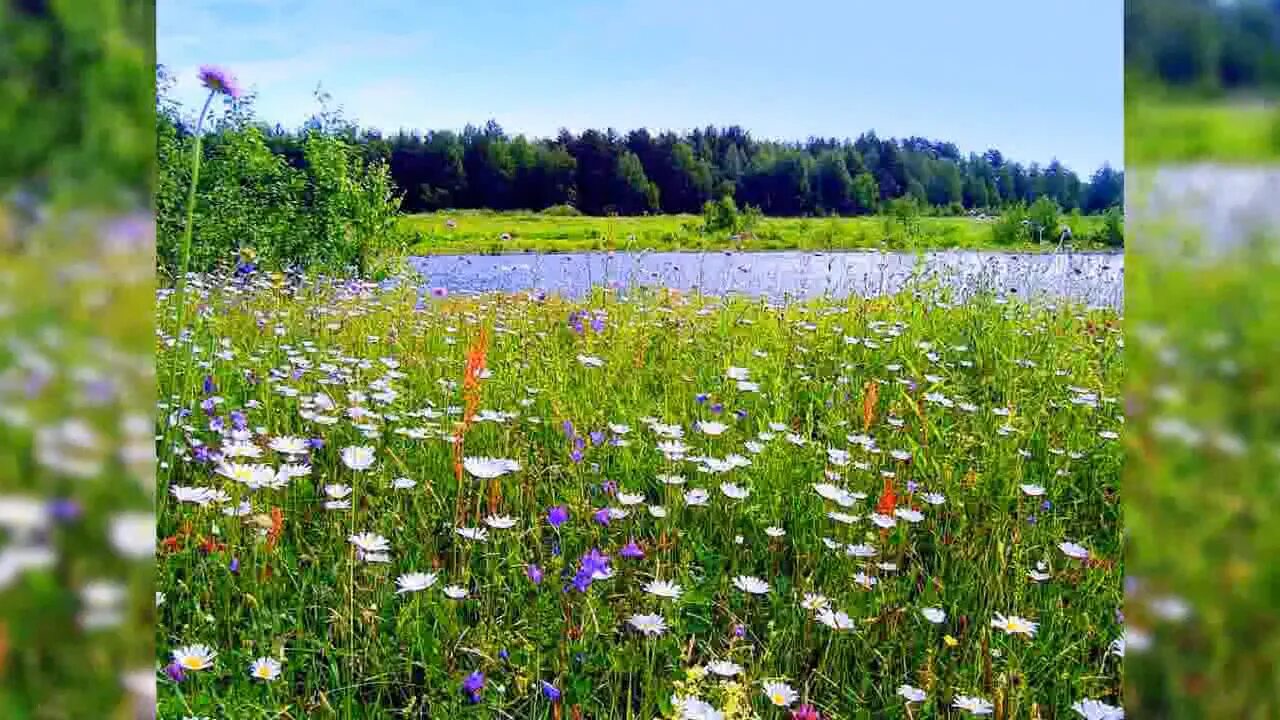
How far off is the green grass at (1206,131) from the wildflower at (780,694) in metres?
0.75

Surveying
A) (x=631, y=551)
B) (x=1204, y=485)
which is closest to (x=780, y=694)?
(x=631, y=551)

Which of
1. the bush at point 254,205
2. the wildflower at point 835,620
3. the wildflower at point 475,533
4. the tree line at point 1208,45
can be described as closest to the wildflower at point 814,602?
the wildflower at point 835,620

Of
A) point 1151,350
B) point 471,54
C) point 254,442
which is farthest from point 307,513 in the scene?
point 1151,350

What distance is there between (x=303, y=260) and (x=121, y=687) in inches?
83.8

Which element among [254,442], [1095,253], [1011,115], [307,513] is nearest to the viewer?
[307,513]

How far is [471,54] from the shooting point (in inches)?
81.4

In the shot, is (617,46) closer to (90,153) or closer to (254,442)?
(254,442)

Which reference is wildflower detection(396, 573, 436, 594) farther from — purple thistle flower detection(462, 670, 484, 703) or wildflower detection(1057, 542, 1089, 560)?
wildflower detection(1057, 542, 1089, 560)

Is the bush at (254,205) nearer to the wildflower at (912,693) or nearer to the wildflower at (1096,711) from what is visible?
the wildflower at (912,693)

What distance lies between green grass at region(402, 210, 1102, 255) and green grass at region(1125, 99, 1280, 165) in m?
1.77

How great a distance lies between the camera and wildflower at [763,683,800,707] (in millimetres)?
1102

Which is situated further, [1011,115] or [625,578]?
[1011,115]

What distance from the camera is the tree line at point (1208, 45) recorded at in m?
0.57

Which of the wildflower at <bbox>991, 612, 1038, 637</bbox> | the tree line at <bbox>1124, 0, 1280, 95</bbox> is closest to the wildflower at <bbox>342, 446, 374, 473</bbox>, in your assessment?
the wildflower at <bbox>991, 612, 1038, 637</bbox>
